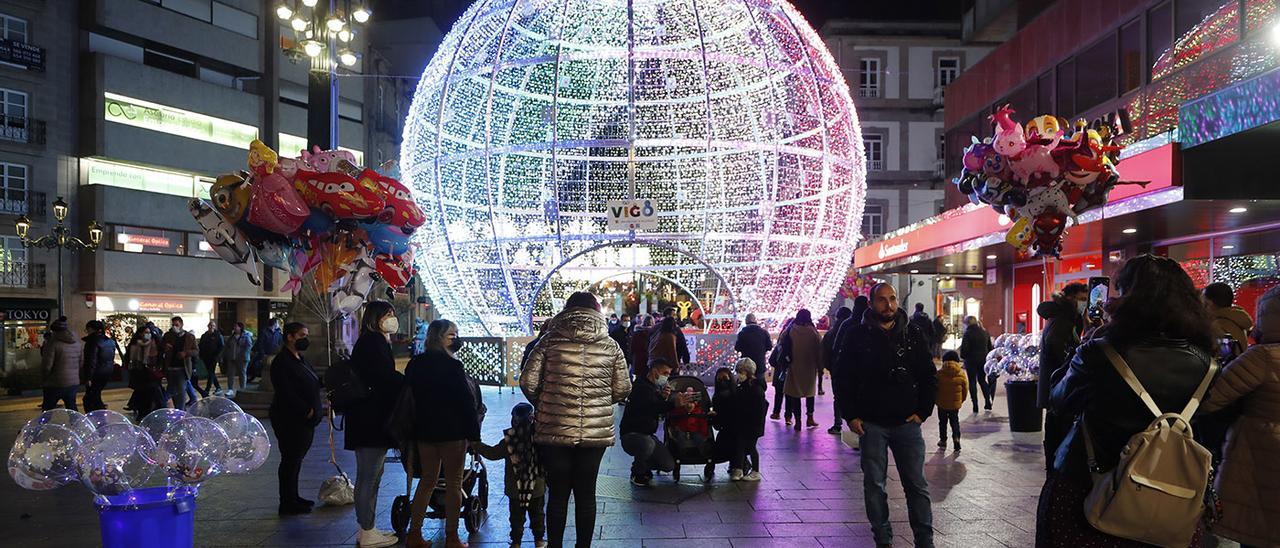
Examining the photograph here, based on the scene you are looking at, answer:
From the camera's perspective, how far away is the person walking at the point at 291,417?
7125 mm

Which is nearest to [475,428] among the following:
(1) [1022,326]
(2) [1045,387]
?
(2) [1045,387]

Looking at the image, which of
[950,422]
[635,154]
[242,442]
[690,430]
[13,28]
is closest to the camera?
[242,442]

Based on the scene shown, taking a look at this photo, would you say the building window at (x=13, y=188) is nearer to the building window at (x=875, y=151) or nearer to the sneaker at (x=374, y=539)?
the sneaker at (x=374, y=539)

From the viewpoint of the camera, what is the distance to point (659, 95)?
1708 cm

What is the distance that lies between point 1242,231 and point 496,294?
11.6 metres

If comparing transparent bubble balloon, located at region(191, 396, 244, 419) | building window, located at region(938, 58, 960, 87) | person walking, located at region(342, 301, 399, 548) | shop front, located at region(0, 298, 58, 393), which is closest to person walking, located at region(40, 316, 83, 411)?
person walking, located at region(342, 301, 399, 548)

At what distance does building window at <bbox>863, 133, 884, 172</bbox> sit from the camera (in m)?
39.8

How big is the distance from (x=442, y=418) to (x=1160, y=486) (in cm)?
395

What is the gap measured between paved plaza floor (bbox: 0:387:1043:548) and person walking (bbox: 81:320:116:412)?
5176 mm

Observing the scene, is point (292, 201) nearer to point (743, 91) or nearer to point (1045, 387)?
point (1045, 387)

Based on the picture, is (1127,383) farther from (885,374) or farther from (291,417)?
(291,417)

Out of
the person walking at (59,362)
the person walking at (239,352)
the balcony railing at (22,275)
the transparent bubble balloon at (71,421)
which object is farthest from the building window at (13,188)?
the transparent bubble balloon at (71,421)

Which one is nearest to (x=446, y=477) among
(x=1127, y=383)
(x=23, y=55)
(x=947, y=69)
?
(x=1127, y=383)

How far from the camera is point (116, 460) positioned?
4.45 metres
